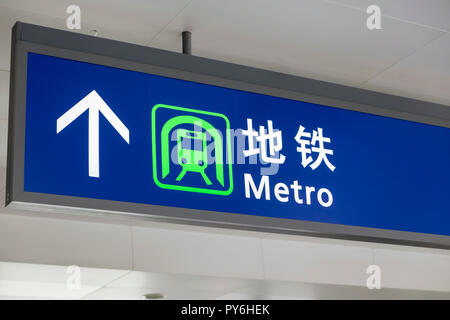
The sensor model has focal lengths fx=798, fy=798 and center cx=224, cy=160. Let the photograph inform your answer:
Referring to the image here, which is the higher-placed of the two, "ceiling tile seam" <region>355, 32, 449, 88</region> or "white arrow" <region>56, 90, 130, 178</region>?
"ceiling tile seam" <region>355, 32, 449, 88</region>

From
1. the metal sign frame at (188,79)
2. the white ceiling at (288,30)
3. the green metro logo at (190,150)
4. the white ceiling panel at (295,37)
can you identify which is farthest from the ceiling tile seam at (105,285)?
the green metro logo at (190,150)

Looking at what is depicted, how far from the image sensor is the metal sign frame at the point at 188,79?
192cm

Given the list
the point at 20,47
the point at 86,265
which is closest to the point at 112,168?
the point at 20,47

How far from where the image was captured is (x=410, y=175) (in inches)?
95.7

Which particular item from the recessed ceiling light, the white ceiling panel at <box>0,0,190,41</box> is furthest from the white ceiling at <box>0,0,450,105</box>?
the recessed ceiling light

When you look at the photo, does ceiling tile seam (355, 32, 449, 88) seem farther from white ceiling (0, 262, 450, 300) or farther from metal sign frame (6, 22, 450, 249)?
white ceiling (0, 262, 450, 300)

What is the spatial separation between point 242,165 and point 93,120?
425mm

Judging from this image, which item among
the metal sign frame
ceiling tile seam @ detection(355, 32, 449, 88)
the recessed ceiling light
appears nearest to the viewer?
the metal sign frame

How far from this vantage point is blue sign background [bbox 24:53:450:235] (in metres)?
1.97

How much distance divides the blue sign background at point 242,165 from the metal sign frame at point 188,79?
0.02 metres

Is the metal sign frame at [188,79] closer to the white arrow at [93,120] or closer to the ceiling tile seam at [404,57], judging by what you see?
the white arrow at [93,120]

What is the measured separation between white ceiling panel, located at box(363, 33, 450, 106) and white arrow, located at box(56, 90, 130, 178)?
129 cm

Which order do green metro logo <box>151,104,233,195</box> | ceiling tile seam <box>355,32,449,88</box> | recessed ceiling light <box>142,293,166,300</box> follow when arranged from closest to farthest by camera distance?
green metro logo <box>151,104,233,195</box>
ceiling tile seam <box>355,32,449,88</box>
recessed ceiling light <box>142,293,166,300</box>

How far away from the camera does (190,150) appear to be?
213 centimetres
